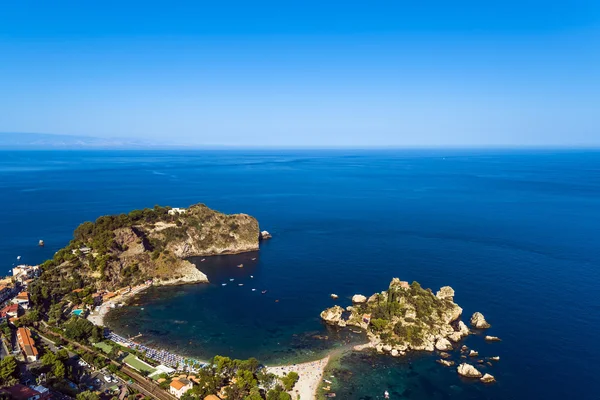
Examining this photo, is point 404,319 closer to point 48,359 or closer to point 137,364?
point 137,364

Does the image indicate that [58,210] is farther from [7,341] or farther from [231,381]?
[231,381]

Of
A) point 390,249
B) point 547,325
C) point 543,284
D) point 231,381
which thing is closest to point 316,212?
point 390,249

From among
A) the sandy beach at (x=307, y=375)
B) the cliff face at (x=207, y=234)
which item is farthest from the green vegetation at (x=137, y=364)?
the cliff face at (x=207, y=234)

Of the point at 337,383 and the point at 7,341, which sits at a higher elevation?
the point at 7,341

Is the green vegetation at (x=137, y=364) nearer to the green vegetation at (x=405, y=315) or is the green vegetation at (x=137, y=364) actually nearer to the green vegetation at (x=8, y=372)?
the green vegetation at (x=8, y=372)

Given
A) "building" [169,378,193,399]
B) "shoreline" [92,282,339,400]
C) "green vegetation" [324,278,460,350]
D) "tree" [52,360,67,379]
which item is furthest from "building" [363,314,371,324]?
"tree" [52,360,67,379]

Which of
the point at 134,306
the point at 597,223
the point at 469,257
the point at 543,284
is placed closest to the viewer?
the point at 134,306

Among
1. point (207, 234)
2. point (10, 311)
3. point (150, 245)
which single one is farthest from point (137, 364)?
point (207, 234)
